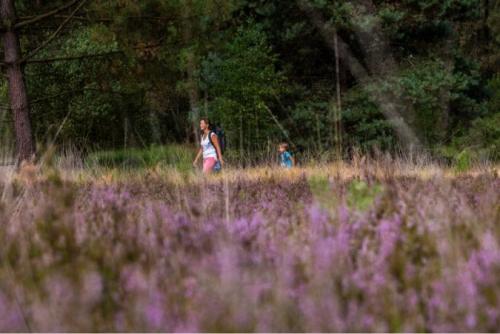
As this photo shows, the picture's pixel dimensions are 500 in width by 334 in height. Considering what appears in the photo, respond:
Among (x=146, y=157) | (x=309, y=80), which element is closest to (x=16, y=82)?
(x=309, y=80)

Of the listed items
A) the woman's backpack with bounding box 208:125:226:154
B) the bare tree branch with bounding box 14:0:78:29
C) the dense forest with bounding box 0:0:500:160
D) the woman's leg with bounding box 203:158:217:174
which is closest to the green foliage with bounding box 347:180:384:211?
the woman's leg with bounding box 203:158:217:174

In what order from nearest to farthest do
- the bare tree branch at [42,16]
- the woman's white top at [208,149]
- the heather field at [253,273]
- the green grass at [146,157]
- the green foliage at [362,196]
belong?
the heather field at [253,273]
the green foliage at [362,196]
the woman's white top at [208,149]
the bare tree branch at [42,16]
the green grass at [146,157]

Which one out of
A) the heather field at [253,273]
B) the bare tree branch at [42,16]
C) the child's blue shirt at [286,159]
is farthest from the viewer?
the child's blue shirt at [286,159]

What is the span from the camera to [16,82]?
1534 centimetres

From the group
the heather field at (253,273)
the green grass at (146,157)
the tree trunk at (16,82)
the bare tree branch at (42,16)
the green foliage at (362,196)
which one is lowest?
the green grass at (146,157)

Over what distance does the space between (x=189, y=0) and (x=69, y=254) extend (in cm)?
1259

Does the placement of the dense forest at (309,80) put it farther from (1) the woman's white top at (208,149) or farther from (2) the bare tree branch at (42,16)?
(1) the woman's white top at (208,149)

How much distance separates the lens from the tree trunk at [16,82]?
1521 centimetres

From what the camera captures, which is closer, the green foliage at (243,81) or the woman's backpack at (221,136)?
the green foliage at (243,81)

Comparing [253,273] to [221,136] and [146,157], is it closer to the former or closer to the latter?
[221,136]

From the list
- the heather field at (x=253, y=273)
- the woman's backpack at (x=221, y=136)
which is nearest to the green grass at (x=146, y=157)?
the woman's backpack at (x=221, y=136)

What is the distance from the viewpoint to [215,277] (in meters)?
2.38

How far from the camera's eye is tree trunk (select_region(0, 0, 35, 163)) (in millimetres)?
15211

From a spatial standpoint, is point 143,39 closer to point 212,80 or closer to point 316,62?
point 212,80
